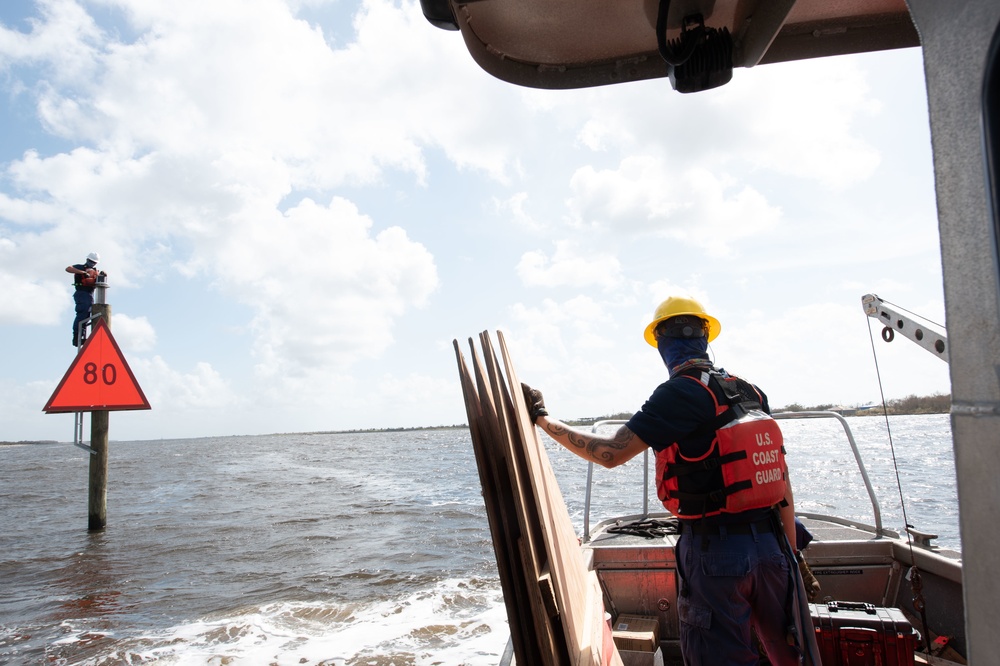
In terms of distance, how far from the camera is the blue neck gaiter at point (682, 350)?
3.01 meters

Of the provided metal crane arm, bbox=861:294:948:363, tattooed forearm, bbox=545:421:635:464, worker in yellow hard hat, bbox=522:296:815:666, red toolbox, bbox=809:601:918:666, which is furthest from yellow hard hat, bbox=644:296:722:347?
red toolbox, bbox=809:601:918:666

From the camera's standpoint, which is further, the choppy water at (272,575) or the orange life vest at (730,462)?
the choppy water at (272,575)

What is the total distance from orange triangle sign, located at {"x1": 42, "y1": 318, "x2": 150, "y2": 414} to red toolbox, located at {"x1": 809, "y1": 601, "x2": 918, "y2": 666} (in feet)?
31.0

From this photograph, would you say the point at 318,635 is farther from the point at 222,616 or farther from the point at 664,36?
the point at 664,36

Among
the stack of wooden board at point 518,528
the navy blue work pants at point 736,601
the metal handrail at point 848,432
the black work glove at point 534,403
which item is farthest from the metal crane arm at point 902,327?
the stack of wooden board at point 518,528

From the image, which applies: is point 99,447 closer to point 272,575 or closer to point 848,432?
point 272,575

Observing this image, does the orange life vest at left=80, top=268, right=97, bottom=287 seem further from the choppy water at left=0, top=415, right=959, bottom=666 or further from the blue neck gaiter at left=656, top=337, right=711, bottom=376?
the blue neck gaiter at left=656, top=337, right=711, bottom=376

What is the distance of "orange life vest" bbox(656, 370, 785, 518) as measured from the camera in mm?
2717

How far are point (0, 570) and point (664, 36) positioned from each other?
1508 centimetres

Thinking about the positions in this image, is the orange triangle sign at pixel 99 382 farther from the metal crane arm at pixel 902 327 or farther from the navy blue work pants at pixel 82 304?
the metal crane arm at pixel 902 327

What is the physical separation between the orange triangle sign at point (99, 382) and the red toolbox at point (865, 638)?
944 cm

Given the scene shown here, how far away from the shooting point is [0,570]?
460 inches

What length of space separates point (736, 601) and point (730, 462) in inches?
23.7

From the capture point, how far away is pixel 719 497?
272 centimetres
